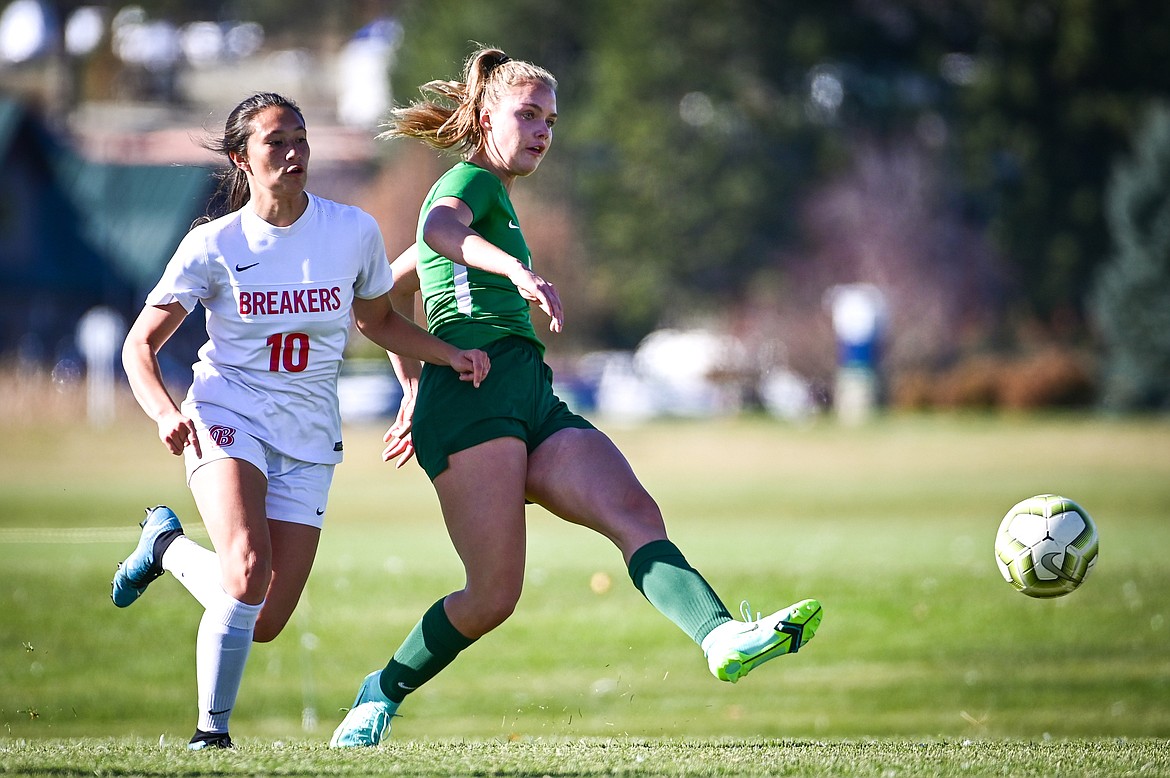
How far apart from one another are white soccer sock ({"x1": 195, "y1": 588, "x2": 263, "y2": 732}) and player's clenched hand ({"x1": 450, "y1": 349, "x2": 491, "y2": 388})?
104cm

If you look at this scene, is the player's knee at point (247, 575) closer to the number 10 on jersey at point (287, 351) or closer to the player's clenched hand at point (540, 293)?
the number 10 on jersey at point (287, 351)

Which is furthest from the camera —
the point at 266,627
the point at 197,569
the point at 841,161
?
the point at 841,161

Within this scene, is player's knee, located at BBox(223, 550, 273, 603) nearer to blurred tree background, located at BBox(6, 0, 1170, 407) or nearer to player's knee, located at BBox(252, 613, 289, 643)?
player's knee, located at BBox(252, 613, 289, 643)

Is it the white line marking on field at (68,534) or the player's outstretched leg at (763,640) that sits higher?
the white line marking on field at (68,534)

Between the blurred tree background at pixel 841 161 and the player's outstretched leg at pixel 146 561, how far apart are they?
146ft

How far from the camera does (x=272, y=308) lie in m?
5.26

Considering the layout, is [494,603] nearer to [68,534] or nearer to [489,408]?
[489,408]

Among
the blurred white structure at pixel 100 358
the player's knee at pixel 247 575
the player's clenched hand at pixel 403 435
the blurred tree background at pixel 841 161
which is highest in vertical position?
the blurred tree background at pixel 841 161

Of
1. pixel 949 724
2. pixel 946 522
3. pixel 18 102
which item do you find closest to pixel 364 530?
pixel 946 522

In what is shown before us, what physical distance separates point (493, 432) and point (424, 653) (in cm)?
87

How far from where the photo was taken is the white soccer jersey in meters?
5.25

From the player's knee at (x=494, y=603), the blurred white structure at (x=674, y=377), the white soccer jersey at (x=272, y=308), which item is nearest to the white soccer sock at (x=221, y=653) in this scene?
the white soccer jersey at (x=272, y=308)

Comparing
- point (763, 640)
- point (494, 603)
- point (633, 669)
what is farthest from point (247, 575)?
point (633, 669)

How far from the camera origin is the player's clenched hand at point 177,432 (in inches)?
198
